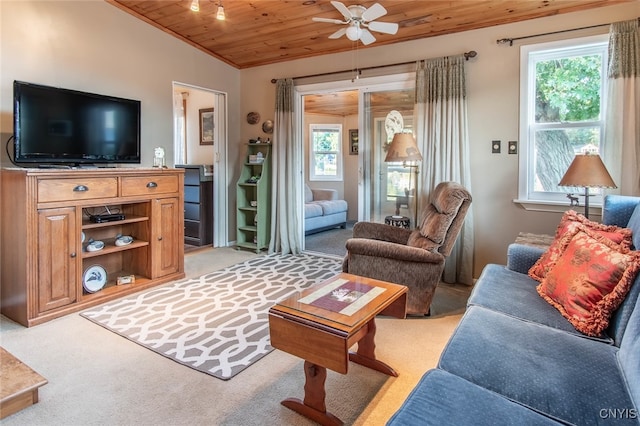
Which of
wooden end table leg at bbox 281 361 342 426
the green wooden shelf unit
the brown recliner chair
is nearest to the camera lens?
wooden end table leg at bbox 281 361 342 426

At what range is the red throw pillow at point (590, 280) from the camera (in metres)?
1.76

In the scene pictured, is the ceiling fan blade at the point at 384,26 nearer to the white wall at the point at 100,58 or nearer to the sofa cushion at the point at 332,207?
the white wall at the point at 100,58

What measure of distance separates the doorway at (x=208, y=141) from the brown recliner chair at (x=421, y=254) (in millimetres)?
2965

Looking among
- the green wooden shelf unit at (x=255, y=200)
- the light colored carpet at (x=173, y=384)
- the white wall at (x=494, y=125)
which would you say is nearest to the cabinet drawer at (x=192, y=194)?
the green wooden shelf unit at (x=255, y=200)

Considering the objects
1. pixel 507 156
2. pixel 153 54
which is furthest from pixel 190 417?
pixel 153 54

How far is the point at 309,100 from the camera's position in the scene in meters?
6.80

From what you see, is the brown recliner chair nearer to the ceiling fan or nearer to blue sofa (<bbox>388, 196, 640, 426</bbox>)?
blue sofa (<bbox>388, 196, 640, 426</bbox>)

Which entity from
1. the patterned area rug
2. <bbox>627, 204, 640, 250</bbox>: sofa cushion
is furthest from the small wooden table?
<bbox>627, 204, 640, 250</bbox>: sofa cushion

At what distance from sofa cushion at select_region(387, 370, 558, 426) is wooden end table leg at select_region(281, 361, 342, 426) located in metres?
0.65

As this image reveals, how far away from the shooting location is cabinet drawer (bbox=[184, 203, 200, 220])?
5.64m

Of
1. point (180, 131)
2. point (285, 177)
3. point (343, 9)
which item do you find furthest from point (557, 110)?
point (180, 131)

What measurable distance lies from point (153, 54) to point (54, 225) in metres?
2.41

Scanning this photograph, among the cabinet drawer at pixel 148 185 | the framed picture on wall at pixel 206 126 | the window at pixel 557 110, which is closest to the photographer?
the window at pixel 557 110

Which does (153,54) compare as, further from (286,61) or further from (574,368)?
(574,368)
